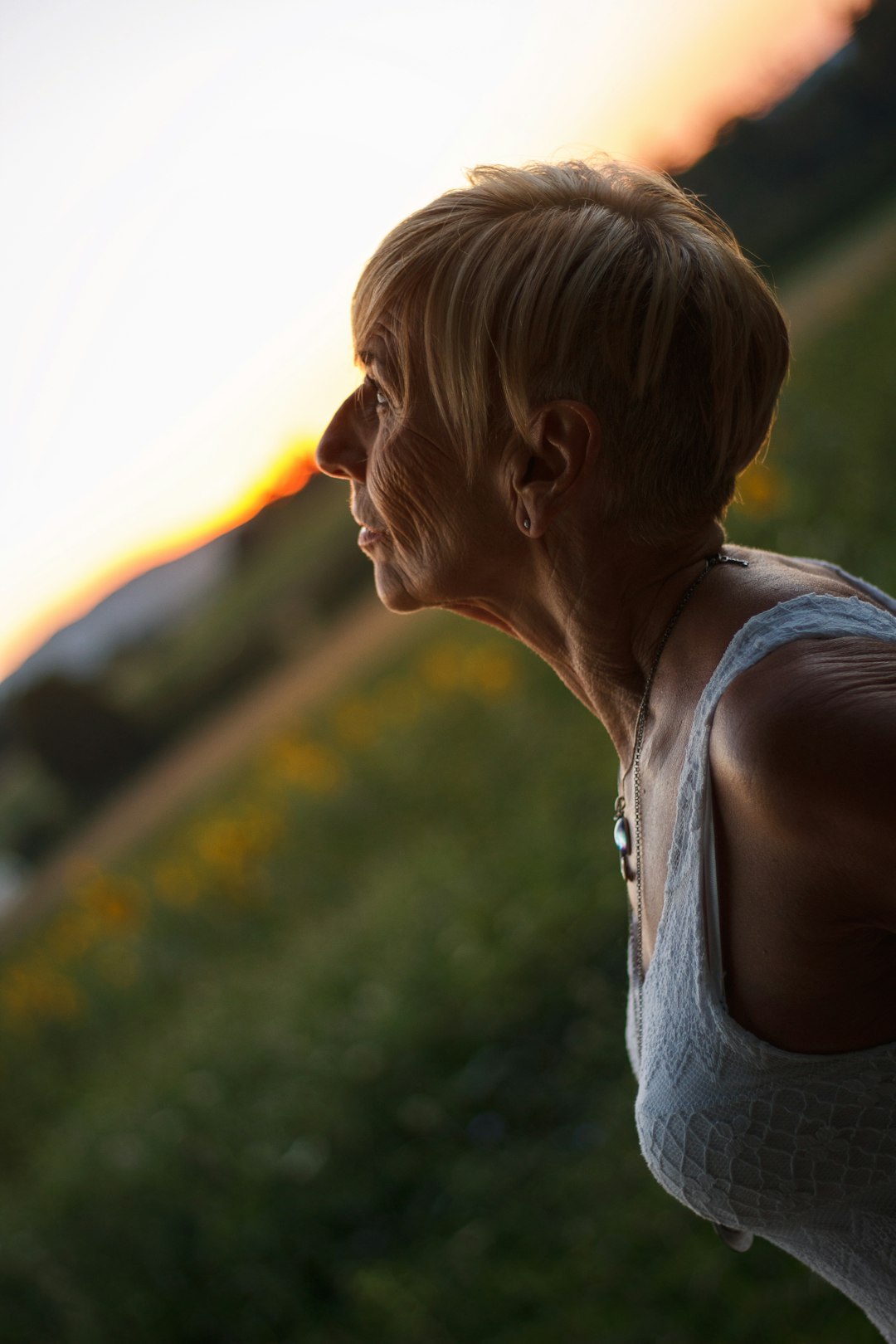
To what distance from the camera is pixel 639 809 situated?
4.14 ft

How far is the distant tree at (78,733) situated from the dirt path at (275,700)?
0.19m

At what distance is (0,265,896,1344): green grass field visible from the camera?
2.49 m

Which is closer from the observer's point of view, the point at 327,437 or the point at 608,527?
the point at 608,527

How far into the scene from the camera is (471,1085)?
3230mm

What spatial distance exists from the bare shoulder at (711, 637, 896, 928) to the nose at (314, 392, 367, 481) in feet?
2.04

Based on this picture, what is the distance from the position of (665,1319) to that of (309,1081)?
1.56 meters

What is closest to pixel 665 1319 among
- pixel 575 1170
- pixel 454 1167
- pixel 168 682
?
pixel 575 1170

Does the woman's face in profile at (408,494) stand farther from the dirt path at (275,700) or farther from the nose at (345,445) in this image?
the dirt path at (275,700)

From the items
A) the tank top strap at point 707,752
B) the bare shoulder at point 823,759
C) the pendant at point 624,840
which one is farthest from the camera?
the pendant at point 624,840

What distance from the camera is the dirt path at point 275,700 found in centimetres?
679

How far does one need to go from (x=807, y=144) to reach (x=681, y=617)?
18.0 ft

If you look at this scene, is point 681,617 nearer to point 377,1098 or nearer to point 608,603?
point 608,603

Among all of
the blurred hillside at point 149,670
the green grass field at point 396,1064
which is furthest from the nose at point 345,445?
the blurred hillside at point 149,670

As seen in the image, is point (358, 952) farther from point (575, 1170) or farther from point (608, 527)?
point (608, 527)
